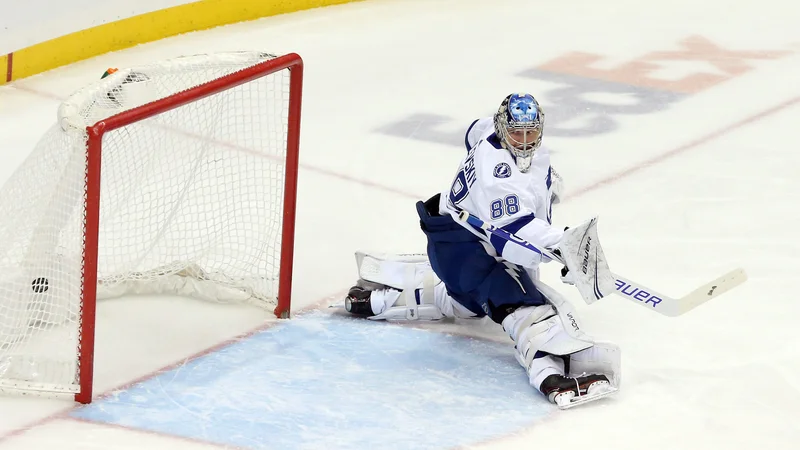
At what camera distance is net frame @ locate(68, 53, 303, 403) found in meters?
2.90

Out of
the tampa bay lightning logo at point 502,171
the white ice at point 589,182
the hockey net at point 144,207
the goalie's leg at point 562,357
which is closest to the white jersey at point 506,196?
the tampa bay lightning logo at point 502,171

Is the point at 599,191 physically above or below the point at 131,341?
above

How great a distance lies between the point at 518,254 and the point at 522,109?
0.33 metres

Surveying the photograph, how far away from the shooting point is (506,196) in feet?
10.2

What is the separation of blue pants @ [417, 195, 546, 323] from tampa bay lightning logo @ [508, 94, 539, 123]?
1.07 ft

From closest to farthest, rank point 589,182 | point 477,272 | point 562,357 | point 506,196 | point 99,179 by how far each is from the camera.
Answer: point 99,179
point 506,196
point 562,357
point 477,272
point 589,182

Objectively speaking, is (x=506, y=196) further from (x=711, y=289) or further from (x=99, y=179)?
(x=99, y=179)

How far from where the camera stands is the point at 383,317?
3570 millimetres

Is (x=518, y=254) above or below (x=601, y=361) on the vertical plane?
above

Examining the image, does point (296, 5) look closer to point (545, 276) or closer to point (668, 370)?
point (545, 276)

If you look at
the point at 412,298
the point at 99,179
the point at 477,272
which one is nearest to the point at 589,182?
the point at 412,298

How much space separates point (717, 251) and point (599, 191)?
589 mm

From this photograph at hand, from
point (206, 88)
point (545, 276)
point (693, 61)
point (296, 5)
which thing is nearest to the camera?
point (206, 88)

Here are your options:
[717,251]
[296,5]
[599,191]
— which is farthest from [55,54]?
[717,251]
